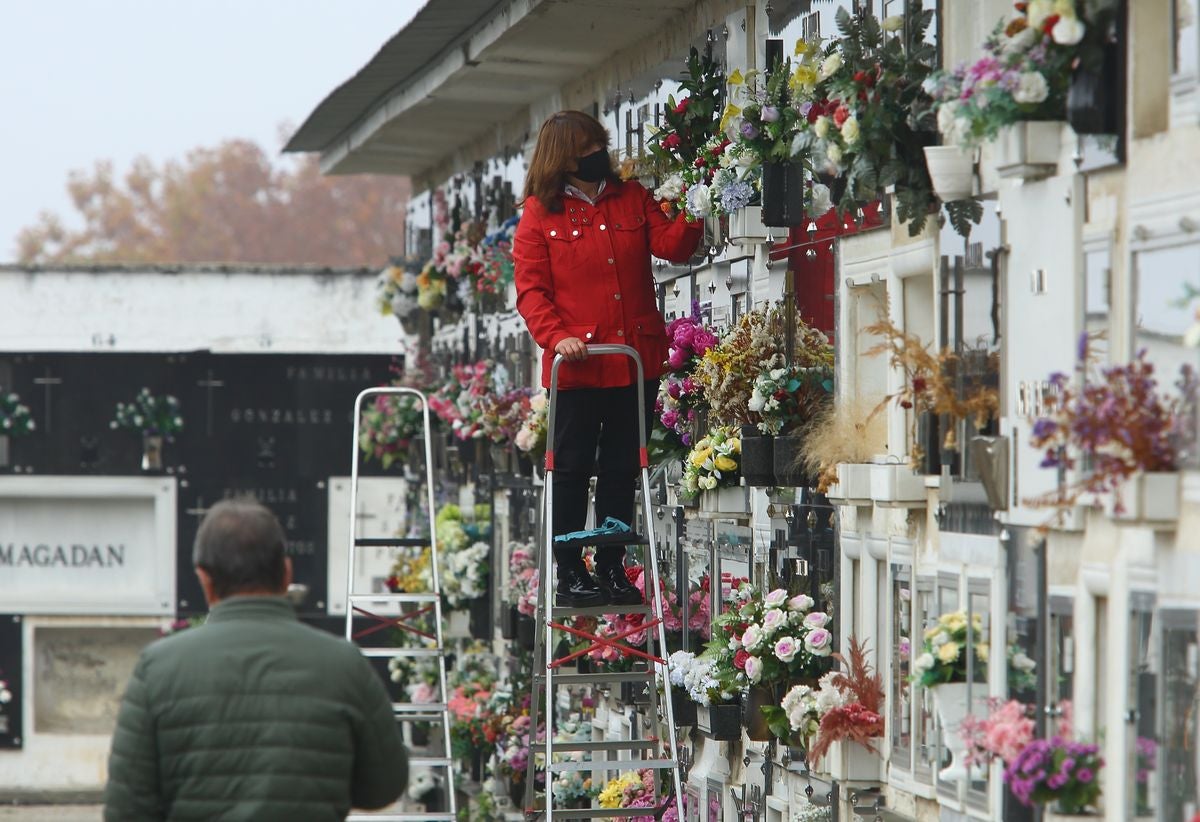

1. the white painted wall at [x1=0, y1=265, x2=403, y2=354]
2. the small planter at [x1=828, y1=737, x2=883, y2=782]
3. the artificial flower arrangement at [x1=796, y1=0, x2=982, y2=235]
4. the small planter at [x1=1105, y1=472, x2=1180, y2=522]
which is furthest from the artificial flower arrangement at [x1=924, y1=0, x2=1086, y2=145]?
the white painted wall at [x1=0, y1=265, x2=403, y2=354]

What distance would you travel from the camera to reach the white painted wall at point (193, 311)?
22750 millimetres

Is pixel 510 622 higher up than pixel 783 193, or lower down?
lower down

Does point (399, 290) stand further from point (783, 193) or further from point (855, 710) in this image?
point (855, 710)

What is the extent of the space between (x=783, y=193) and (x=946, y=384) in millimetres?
Result: 1761

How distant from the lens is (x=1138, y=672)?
509 cm

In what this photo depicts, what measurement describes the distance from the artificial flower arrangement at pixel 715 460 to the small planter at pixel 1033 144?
99.5 inches

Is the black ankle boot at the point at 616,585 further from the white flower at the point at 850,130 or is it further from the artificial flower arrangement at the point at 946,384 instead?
the white flower at the point at 850,130

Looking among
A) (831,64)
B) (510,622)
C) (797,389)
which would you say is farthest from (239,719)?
(510,622)

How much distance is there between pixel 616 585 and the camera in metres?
7.69

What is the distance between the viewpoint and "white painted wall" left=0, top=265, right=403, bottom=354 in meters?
22.8

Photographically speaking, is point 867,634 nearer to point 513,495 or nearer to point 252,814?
point 252,814

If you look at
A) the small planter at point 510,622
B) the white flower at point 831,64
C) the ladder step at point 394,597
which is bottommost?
the small planter at point 510,622

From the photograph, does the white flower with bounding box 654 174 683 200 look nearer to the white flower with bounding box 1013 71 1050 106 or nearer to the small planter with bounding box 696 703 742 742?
the small planter with bounding box 696 703 742 742

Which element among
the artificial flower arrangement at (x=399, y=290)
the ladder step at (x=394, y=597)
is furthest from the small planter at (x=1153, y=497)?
the artificial flower arrangement at (x=399, y=290)
